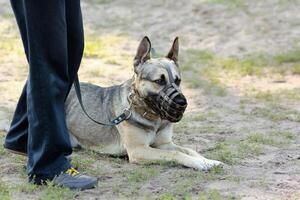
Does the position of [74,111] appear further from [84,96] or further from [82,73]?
[82,73]

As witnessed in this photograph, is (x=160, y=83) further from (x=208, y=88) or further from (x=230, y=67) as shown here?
(x=230, y=67)

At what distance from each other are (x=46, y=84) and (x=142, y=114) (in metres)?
1.34

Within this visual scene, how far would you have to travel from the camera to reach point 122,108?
584 cm

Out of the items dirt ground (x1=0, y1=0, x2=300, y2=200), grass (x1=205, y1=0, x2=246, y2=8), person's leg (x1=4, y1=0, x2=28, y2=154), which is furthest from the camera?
grass (x1=205, y1=0, x2=246, y2=8)

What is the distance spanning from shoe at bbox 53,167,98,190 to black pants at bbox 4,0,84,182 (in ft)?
0.16

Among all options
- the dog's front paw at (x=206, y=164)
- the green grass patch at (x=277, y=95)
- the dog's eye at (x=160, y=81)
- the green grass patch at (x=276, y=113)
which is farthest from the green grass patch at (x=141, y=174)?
the green grass patch at (x=277, y=95)

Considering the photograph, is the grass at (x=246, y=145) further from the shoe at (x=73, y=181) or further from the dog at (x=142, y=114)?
the shoe at (x=73, y=181)

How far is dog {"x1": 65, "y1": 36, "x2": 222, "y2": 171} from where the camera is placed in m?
5.38

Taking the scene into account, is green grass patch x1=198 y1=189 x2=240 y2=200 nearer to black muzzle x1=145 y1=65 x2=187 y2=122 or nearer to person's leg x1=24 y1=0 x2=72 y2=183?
black muzzle x1=145 y1=65 x2=187 y2=122

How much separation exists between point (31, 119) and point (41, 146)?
19cm

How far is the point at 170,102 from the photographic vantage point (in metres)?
5.25

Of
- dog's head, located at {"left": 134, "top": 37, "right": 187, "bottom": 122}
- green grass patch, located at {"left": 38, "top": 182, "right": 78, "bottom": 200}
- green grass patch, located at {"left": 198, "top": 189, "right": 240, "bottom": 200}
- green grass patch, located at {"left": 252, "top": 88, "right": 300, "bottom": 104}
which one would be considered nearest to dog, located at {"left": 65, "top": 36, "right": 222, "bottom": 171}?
dog's head, located at {"left": 134, "top": 37, "right": 187, "bottom": 122}

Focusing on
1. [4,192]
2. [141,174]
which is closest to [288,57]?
[141,174]

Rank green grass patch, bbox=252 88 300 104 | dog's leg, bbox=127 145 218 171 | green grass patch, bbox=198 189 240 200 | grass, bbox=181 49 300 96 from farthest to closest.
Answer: grass, bbox=181 49 300 96 → green grass patch, bbox=252 88 300 104 → dog's leg, bbox=127 145 218 171 → green grass patch, bbox=198 189 240 200
